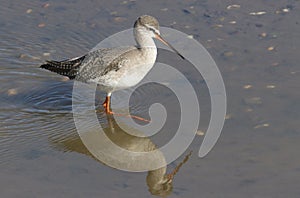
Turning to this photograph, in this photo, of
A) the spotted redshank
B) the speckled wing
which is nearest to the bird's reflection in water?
the spotted redshank

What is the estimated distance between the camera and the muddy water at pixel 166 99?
7492 millimetres

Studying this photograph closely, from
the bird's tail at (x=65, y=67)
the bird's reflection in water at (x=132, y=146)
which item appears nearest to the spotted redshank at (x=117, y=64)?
the bird's tail at (x=65, y=67)

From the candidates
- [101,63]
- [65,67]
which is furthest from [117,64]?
[65,67]

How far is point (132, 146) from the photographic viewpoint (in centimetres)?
848

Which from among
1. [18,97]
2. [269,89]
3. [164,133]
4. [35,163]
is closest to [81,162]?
[35,163]

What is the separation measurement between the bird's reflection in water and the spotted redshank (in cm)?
42

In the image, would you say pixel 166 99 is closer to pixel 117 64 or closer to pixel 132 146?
pixel 117 64

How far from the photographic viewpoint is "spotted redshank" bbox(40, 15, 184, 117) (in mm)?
8914

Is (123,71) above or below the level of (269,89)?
above

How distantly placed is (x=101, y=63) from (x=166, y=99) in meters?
1.08

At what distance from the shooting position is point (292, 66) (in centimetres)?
973

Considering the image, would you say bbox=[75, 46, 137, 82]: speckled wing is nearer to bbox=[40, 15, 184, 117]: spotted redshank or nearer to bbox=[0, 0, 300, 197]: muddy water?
bbox=[40, 15, 184, 117]: spotted redshank

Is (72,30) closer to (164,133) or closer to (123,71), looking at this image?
(123,71)

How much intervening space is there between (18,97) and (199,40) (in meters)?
3.19
